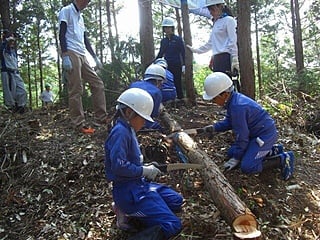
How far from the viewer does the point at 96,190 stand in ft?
13.9

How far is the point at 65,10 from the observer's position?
570 cm

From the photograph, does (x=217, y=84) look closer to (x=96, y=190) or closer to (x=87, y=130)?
(x=96, y=190)

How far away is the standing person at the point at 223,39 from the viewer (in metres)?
5.74

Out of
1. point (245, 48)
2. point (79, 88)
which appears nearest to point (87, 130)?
point (79, 88)

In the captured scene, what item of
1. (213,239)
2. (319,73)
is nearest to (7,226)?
(213,239)

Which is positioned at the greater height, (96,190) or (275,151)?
(275,151)

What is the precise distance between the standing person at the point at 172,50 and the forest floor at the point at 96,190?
6.74 feet

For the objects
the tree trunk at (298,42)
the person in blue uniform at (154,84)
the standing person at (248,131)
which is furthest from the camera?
the tree trunk at (298,42)

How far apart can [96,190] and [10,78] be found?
4.83m

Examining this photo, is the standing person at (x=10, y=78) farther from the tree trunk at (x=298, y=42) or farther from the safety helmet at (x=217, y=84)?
the tree trunk at (x=298, y=42)

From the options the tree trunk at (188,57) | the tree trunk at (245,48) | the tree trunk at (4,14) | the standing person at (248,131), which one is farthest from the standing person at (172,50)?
the tree trunk at (4,14)

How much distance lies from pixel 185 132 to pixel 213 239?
2.06 m

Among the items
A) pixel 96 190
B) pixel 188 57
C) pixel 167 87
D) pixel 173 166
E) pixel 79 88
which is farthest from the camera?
pixel 188 57

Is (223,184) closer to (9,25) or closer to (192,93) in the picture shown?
(192,93)
